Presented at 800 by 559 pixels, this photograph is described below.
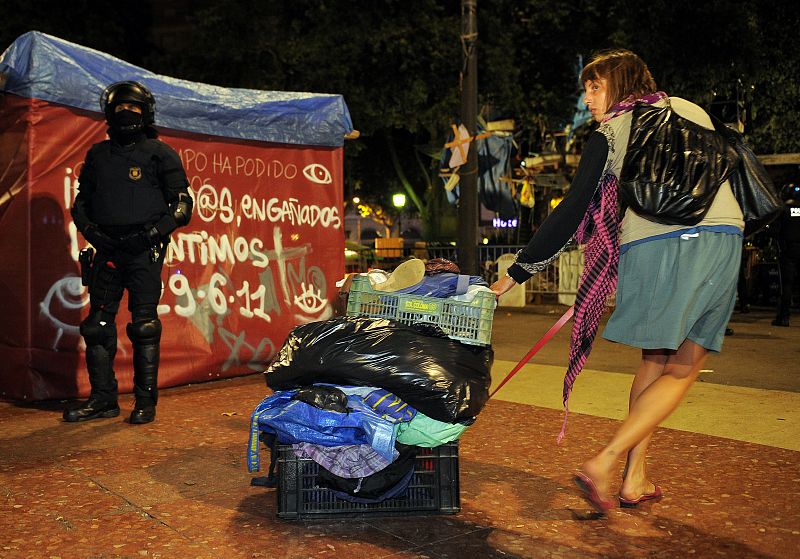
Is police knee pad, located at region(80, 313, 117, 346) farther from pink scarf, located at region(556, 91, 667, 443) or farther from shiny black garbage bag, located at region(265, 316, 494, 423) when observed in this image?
pink scarf, located at region(556, 91, 667, 443)

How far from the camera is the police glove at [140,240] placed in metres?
5.46

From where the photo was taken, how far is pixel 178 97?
6883 millimetres

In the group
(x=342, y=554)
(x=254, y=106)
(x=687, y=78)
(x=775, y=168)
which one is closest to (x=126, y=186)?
(x=254, y=106)

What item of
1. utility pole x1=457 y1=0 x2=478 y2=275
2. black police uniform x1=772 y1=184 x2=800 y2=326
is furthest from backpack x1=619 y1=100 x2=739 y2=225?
black police uniform x1=772 y1=184 x2=800 y2=326

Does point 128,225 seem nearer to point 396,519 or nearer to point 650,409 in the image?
point 396,519

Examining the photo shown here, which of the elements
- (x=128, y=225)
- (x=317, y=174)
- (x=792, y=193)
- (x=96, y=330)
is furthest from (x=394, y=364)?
(x=792, y=193)

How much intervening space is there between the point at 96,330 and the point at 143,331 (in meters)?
0.30

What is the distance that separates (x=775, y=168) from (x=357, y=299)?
58.5 ft

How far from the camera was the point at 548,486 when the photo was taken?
414cm

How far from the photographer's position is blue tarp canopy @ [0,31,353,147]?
6117 millimetres

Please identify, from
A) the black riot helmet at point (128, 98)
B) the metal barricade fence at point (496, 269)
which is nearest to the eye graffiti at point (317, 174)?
the black riot helmet at point (128, 98)

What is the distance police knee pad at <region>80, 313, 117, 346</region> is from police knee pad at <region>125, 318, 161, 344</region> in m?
0.14

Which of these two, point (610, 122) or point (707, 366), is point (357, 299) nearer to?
point (610, 122)

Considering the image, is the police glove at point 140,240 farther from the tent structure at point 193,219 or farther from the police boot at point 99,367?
the tent structure at point 193,219
